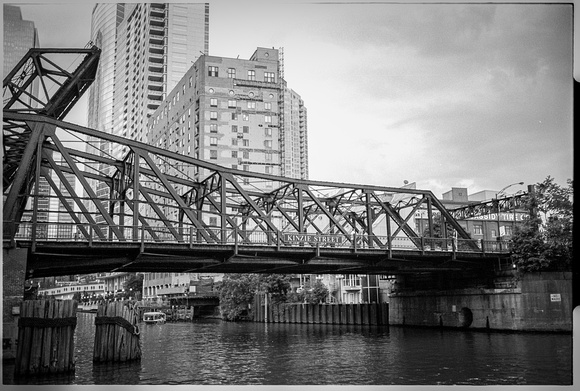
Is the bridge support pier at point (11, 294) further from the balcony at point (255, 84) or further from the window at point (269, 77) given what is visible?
the window at point (269, 77)

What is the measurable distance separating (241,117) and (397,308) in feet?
77.4

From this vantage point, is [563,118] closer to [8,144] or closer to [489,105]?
[489,105]

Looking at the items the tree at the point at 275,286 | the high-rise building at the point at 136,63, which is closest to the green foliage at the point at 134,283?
the tree at the point at 275,286

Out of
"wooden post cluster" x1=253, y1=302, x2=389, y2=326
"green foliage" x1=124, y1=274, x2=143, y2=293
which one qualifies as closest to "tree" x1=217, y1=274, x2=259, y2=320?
"wooden post cluster" x1=253, y1=302, x2=389, y2=326

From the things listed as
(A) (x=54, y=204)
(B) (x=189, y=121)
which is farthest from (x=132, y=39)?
(A) (x=54, y=204)

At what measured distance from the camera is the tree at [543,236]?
38375 mm

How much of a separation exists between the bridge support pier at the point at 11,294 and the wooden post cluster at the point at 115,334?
3.47 m

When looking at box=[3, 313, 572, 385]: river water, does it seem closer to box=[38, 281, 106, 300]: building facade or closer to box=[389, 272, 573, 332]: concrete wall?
box=[389, 272, 573, 332]: concrete wall

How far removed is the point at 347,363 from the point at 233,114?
37.0m

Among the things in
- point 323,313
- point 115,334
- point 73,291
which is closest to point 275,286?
point 323,313

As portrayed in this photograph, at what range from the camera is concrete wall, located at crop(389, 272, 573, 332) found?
4059 centimetres

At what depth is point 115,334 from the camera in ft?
88.3

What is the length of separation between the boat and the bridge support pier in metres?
48.0

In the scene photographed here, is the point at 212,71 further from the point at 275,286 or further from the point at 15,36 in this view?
the point at 15,36
